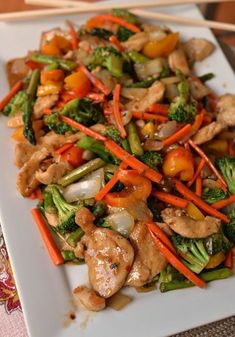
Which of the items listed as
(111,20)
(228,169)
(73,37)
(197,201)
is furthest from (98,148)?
(111,20)

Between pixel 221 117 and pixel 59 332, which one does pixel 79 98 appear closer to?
pixel 221 117

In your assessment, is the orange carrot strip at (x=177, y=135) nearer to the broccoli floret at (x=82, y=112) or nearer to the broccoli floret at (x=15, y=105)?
the broccoli floret at (x=82, y=112)

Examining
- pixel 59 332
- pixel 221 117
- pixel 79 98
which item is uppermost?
pixel 79 98

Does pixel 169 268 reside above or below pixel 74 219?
below

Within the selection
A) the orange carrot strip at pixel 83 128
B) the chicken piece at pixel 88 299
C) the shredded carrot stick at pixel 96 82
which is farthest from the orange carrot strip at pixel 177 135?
the chicken piece at pixel 88 299

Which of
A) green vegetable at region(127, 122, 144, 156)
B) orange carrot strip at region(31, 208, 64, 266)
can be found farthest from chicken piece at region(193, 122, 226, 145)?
orange carrot strip at region(31, 208, 64, 266)

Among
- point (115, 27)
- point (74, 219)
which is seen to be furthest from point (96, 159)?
point (115, 27)

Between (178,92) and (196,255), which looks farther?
(178,92)
